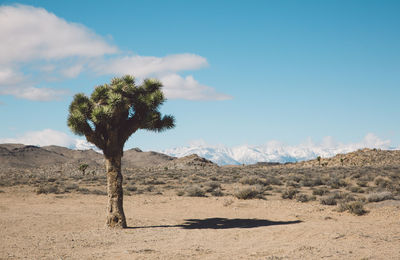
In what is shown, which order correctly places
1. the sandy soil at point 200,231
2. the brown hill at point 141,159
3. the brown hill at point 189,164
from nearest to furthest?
the sandy soil at point 200,231 → the brown hill at point 189,164 → the brown hill at point 141,159

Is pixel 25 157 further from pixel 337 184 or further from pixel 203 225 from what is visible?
pixel 203 225

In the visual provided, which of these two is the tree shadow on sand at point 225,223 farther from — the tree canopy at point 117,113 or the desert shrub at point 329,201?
the desert shrub at point 329,201

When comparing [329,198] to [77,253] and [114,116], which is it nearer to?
[114,116]

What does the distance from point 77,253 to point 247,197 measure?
47.3 ft

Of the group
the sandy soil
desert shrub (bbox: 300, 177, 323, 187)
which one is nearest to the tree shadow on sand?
the sandy soil

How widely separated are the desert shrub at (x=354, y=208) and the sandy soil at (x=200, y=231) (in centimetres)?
39

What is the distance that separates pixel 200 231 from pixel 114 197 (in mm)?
3681

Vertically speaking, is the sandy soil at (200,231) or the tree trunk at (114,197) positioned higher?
the tree trunk at (114,197)

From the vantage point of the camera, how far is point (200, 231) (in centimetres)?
1343

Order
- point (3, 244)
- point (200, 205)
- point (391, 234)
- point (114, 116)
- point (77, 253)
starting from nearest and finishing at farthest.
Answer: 1. point (77, 253)
2. point (3, 244)
3. point (391, 234)
4. point (114, 116)
5. point (200, 205)

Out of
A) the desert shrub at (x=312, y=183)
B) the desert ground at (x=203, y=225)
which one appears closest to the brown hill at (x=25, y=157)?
the desert ground at (x=203, y=225)

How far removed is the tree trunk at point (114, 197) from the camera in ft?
45.5

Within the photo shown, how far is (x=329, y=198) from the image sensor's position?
19.9 meters

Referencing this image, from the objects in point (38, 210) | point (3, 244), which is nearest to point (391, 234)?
point (3, 244)
